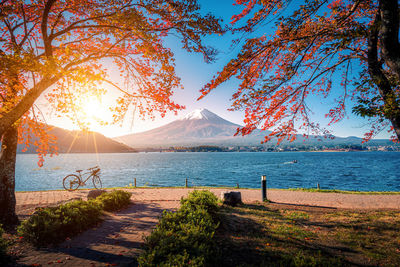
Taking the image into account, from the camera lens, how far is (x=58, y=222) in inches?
201

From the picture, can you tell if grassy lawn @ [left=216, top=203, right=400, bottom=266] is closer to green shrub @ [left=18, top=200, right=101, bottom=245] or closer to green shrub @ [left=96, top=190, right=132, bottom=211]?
green shrub @ [left=18, top=200, right=101, bottom=245]

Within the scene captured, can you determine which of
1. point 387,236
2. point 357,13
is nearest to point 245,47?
point 357,13

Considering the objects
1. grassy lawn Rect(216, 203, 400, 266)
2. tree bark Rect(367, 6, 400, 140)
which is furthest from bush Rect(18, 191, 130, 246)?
tree bark Rect(367, 6, 400, 140)

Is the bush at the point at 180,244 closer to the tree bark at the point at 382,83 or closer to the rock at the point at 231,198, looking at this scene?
the rock at the point at 231,198

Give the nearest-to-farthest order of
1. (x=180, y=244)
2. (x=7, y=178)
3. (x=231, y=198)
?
(x=180, y=244)
(x=7, y=178)
(x=231, y=198)

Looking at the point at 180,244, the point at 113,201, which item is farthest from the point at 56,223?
the point at 180,244

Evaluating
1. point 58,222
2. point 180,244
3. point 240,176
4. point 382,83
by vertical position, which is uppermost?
point 382,83

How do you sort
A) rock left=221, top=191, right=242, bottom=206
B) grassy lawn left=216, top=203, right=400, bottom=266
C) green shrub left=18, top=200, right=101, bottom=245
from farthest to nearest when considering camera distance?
rock left=221, top=191, right=242, bottom=206
green shrub left=18, top=200, right=101, bottom=245
grassy lawn left=216, top=203, right=400, bottom=266

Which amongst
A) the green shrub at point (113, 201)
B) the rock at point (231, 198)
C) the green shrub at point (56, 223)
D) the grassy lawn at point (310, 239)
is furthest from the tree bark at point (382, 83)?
the green shrub at point (113, 201)

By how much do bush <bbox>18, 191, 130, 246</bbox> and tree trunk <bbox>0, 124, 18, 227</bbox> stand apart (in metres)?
1.50

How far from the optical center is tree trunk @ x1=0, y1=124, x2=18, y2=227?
19.6ft

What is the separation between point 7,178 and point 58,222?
2745 mm

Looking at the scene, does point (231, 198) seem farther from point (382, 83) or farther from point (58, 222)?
point (382, 83)

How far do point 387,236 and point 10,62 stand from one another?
9918 mm
